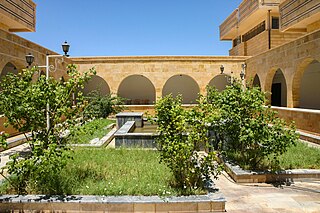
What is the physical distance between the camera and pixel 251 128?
5.75 metres

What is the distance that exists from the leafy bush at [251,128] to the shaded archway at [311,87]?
493 inches

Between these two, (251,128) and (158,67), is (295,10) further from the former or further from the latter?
(251,128)

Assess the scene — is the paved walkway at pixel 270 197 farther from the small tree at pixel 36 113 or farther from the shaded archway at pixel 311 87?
the shaded archway at pixel 311 87

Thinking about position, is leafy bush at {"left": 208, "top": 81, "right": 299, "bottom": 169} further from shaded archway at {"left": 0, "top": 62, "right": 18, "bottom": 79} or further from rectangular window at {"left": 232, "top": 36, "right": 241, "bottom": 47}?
rectangular window at {"left": 232, "top": 36, "right": 241, "bottom": 47}

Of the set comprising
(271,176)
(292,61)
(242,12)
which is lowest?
(271,176)

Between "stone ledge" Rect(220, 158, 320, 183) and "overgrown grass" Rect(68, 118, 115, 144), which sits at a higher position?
"overgrown grass" Rect(68, 118, 115, 144)

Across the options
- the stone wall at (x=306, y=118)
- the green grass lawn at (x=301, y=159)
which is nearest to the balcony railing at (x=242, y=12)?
the stone wall at (x=306, y=118)

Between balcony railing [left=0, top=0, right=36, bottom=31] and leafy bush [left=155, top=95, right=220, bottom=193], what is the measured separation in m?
12.0

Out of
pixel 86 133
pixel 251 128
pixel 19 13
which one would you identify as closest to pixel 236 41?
pixel 19 13

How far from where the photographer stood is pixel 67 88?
4629 mm

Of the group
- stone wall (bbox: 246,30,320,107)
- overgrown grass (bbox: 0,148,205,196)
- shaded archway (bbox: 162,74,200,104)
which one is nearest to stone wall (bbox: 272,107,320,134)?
stone wall (bbox: 246,30,320,107)

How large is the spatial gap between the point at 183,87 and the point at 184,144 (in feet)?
62.6

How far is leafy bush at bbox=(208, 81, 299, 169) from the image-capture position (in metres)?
5.59

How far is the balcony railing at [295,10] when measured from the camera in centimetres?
1273
